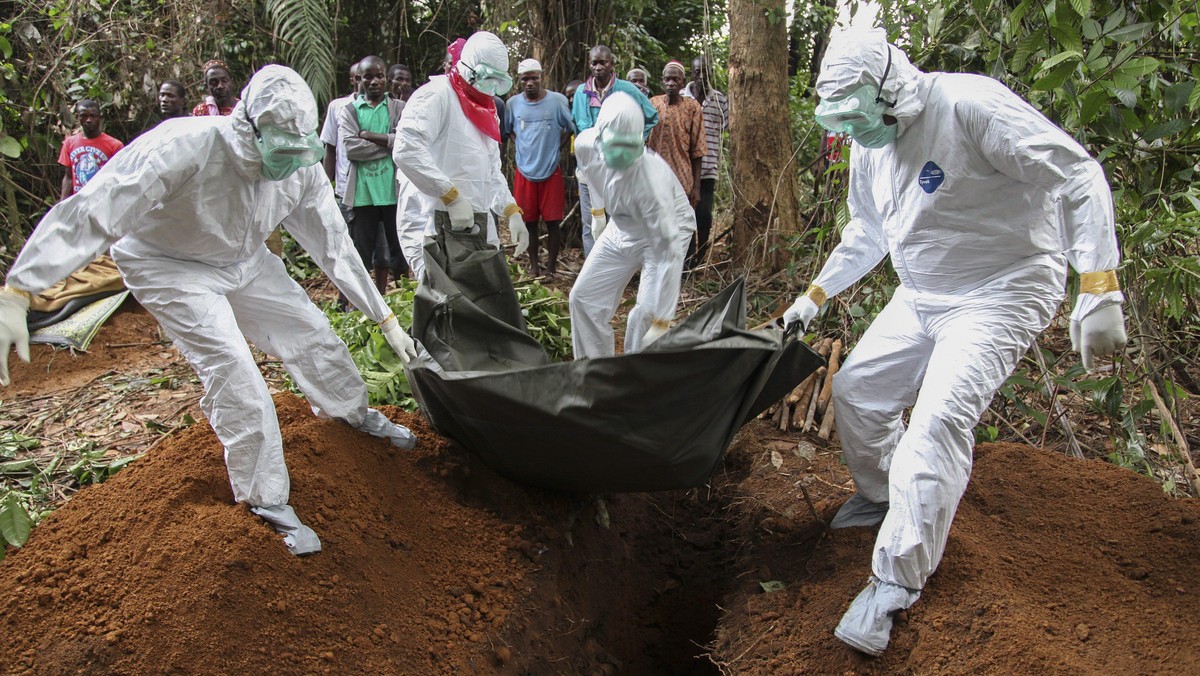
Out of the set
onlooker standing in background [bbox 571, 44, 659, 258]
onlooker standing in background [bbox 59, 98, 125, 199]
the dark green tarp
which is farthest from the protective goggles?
onlooker standing in background [bbox 59, 98, 125, 199]

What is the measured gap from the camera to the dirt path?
2557 millimetres

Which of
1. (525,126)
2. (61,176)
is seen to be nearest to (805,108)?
(525,126)

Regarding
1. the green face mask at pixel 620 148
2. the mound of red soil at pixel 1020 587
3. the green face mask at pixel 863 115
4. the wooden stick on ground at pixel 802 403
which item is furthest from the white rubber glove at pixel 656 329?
the green face mask at pixel 863 115

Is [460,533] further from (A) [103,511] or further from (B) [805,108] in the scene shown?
(B) [805,108]

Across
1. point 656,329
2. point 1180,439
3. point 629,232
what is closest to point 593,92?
point 629,232

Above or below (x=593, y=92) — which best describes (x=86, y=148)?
below

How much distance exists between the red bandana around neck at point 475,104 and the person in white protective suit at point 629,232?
63 centimetres

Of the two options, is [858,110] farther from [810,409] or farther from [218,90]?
[218,90]

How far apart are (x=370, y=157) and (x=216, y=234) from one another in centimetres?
Answer: 286

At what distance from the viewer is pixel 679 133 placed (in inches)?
244

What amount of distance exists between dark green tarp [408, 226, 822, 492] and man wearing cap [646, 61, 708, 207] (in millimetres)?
3122

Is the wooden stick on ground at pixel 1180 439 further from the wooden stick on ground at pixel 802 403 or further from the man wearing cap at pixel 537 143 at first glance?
the man wearing cap at pixel 537 143

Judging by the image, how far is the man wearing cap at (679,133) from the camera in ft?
20.3

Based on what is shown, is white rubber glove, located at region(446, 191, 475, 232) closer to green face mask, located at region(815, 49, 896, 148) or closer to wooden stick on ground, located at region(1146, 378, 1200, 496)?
green face mask, located at region(815, 49, 896, 148)
